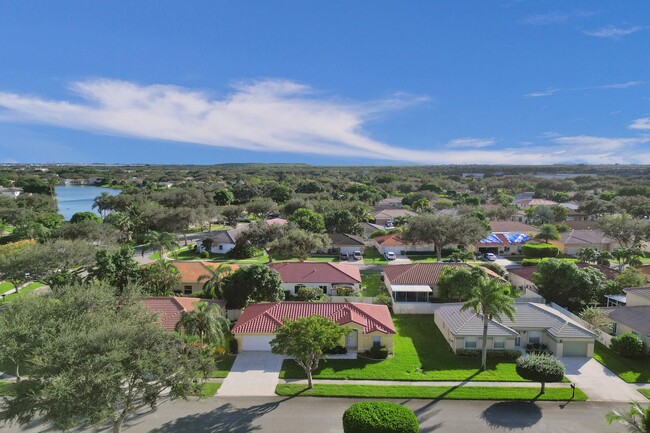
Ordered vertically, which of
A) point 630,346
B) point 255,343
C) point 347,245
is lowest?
point 255,343

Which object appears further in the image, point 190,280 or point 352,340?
point 190,280

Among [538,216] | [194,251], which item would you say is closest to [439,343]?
[194,251]

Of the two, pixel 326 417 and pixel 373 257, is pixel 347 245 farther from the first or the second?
pixel 326 417

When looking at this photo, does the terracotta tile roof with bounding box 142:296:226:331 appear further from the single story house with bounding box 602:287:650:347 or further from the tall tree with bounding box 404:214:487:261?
the tall tree with bounding box 404:214:487:261

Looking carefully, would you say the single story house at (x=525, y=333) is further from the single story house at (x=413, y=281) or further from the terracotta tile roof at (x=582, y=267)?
the terracotta tile roof at (x=582, y=267)

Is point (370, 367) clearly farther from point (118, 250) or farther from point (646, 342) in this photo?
point (118, 250)

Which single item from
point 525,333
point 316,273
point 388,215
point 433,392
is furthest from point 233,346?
point 388,215

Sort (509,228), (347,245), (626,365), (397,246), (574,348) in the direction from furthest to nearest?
(509,228)
(397,246)
(347,245)
(574,348)
(626,365)

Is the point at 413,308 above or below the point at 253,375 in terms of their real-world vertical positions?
above
